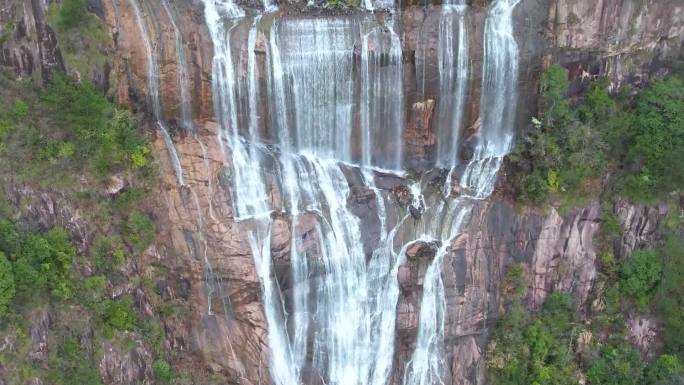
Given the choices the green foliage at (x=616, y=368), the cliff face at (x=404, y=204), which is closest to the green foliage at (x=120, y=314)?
the cliff face at (x=404, y=204)

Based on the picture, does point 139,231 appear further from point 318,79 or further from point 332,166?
point 318,79

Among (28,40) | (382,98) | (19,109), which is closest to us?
(19,109)

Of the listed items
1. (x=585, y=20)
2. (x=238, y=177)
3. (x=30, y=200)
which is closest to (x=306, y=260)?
(x=238, y=177)

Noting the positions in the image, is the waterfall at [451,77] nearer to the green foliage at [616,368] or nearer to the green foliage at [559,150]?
the green foliage at [559,150]

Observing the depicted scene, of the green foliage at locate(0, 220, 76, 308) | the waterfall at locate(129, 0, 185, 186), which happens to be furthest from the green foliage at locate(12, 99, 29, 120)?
the waterfall at locate(129, 0, 185, 186)

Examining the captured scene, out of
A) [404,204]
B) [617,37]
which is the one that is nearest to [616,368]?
[404,204]
